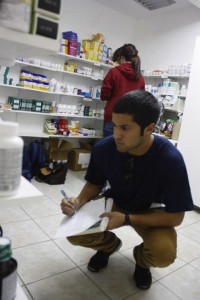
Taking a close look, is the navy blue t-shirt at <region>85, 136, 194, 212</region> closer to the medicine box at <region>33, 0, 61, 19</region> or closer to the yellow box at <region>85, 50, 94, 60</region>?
the medicine box at <region>33, 0, 61, 19</region>

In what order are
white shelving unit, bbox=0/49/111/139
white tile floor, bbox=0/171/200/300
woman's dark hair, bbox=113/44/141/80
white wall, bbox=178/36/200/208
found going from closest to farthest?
white tile floor, bbox=0/171/200/300
white wall, bbox=178/36/200/208
woman's dark hair, bbox=113/44/141/80
white shelving unit, bbox=0/49/111/139

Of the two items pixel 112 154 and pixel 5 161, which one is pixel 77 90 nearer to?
pixel 112 154

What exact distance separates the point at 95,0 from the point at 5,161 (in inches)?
161

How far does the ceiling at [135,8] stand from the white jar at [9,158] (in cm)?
388

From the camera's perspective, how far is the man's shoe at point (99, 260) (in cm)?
170

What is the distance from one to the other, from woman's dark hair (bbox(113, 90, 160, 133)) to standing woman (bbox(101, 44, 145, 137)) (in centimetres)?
191

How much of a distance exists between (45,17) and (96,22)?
389cm

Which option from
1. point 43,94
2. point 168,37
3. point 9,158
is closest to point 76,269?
point 9,158

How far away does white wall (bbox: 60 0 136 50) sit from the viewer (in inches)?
151

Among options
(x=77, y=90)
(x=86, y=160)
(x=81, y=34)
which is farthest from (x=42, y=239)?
(x=81, y=34)

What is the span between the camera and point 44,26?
62 centimetres

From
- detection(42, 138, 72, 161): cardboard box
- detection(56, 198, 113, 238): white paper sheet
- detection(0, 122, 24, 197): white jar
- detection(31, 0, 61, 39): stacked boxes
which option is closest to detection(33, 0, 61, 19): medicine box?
detection(31, 0, 61, 39): stacked boxes

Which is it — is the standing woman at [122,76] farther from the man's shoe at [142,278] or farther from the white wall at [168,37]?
the man's shoe at [142,278]

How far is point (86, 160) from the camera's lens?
4.14 metres
